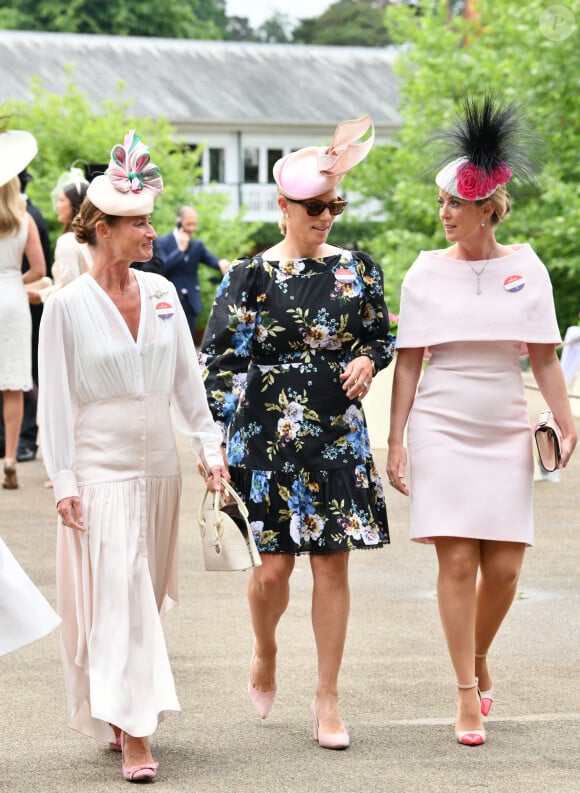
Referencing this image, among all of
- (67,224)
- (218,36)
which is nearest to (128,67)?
(218,36)

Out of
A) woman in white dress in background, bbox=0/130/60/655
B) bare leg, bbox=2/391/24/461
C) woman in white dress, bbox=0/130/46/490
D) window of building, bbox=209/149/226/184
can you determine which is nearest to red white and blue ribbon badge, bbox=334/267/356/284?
woman in white dress in background, bbox=0/130/60/655

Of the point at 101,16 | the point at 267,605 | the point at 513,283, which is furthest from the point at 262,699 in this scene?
the point at 101,16

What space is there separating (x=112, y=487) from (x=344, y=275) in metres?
1.14

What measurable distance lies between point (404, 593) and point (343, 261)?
283 cm

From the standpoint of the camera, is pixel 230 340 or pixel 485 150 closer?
pixel 230 340

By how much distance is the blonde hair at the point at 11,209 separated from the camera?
10.1 metres

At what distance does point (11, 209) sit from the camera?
10.3 meters

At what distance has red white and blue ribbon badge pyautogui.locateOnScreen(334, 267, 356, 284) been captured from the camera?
5348 mm

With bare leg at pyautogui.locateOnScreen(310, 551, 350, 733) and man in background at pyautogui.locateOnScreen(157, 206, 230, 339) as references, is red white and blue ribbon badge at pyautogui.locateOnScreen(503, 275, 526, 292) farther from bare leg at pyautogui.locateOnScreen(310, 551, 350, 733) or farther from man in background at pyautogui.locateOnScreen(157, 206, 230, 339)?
man in background at pyautogui.locateOnScreen(157, 206, 230, 339)

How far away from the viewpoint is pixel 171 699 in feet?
15.9

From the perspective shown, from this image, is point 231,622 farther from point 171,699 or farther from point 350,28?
point 350,28

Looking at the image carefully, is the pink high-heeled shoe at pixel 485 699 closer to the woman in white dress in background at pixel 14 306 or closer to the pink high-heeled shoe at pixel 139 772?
the pink high-heeled shoe at pixel 139 772

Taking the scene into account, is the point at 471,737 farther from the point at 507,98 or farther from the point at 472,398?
the point at 507,98

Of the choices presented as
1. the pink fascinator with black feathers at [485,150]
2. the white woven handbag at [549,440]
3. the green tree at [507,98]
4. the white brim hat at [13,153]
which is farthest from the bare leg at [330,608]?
the green tree at [507,98]
